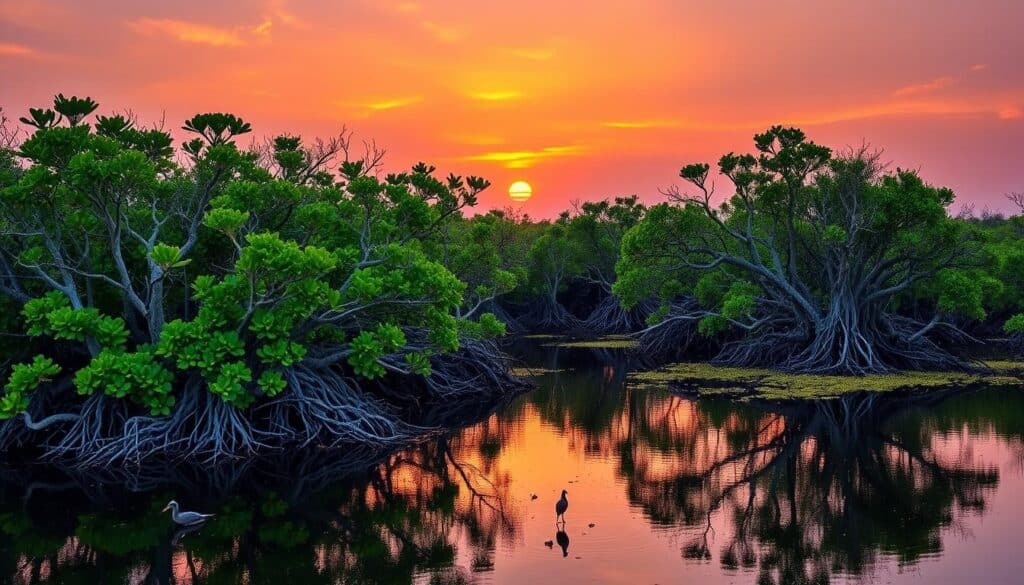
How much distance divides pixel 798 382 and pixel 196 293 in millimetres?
14502

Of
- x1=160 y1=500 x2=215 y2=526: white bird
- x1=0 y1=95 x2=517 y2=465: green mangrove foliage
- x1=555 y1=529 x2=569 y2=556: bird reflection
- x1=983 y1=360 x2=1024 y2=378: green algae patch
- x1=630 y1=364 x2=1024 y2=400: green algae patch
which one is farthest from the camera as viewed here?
x1=983 y1=360 x2=1024 y2=378: green algae patch

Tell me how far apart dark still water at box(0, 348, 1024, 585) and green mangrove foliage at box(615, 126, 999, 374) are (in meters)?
7.92

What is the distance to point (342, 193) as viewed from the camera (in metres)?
18.4

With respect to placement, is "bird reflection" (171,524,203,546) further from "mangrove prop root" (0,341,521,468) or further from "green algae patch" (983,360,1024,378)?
"green algae patch" (983,360,1024,378)

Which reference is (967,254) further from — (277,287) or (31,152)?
(31,152)

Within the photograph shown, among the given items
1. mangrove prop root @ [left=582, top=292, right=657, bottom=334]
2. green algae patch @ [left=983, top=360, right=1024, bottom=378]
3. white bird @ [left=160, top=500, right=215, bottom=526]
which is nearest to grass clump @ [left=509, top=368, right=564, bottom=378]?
green algae patch @ [left=983, top=360, right=1024, bottom=378]

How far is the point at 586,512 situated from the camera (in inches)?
436

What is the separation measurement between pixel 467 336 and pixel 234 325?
8.42 metres

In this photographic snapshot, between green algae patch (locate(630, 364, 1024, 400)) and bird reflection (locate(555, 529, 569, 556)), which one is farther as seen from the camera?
green algae patch (locate(630, 364, 1024, 400))

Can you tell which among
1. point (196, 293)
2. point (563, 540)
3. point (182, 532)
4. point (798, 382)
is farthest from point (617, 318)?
point (182, 532)

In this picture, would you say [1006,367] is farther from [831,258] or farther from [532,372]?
[532,372]

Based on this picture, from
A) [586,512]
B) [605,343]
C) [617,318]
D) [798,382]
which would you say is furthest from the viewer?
[617,318]

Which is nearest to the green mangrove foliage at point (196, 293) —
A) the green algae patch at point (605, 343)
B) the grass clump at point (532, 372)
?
the grass clump at point (532, 372)

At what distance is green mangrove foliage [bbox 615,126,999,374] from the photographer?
79.4 feet
